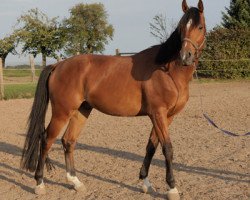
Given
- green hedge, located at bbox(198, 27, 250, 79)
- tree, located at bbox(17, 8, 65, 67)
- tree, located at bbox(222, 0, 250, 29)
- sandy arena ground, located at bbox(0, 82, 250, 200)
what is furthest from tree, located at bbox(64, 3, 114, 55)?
sandy arena ground, located at bbox(0, 82, 250, 200)

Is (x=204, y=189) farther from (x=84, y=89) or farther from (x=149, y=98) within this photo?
(x=84, y=89)

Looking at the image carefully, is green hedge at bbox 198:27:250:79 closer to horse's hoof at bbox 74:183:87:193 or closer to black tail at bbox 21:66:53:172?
black tail at bbox 21:66:53:172

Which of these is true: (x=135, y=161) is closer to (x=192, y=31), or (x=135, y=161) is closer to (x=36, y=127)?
(x=36, y=127)

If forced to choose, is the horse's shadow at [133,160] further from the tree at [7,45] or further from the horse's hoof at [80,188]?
the tree at [7,45]

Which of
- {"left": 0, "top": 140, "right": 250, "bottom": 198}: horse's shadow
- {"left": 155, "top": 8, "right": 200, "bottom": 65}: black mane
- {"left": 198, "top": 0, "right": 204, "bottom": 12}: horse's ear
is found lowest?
{"left": 0, "top": 140, "right": 250, "bottom": 198}: horse's shadow

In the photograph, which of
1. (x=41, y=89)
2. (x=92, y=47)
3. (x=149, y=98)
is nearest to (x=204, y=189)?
(x=149, y=98)

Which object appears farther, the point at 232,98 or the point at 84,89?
the point at 232,98

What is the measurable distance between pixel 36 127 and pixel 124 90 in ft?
4.32

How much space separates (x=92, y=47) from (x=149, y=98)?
5629 centimetres

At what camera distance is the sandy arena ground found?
4.79m

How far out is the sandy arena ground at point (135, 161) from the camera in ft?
15.7

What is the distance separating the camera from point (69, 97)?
16.4 ft

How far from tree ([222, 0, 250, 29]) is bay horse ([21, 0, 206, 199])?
24736 millimetres

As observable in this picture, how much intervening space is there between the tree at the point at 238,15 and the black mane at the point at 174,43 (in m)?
24.9
